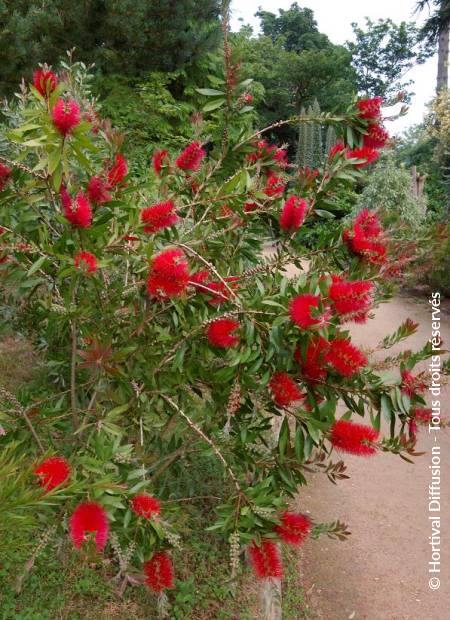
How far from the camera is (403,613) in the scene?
2.86 m

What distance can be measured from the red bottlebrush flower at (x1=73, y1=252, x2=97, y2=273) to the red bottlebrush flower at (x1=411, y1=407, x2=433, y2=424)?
3.34 ft

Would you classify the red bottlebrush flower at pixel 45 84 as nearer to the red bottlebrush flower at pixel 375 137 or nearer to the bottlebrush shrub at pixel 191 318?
the bottlebrush shrub at pixel 191 318

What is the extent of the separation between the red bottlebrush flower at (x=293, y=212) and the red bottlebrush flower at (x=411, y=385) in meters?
0.63

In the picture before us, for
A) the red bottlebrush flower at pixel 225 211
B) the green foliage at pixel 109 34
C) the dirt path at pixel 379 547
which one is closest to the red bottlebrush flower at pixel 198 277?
the red bottlebrush flower at pixel 225 211

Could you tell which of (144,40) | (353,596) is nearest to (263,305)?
(353,596)

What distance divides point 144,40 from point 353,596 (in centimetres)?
902

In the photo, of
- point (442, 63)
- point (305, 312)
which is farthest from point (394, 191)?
point (305, 312)

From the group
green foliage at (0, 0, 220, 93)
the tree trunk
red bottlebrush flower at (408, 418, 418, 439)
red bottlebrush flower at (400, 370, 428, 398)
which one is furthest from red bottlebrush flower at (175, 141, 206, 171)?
the tree trunk

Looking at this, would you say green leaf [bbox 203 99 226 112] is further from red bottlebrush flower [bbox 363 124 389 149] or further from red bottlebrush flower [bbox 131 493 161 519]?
red bottlebrush flower [bbox 131 493 161 519]

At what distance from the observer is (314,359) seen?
1614 millimetres

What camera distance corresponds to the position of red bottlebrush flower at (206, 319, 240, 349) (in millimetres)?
1669

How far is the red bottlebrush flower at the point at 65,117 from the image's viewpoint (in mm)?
1346

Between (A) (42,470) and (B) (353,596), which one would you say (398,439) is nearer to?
(A) (42,470)

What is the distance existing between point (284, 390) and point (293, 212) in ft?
2.02
